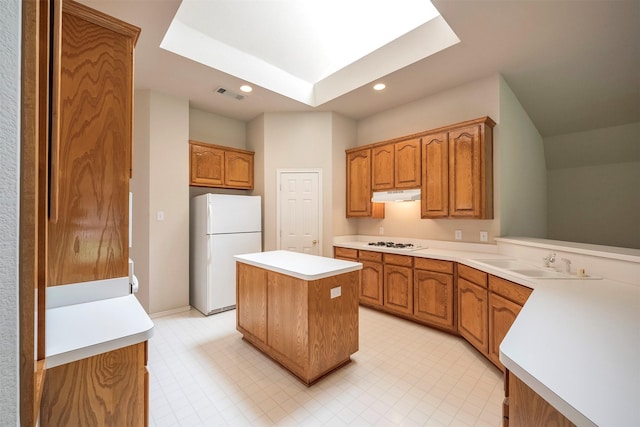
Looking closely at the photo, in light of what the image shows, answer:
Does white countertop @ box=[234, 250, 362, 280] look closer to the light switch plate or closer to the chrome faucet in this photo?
the light switch plate

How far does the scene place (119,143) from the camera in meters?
1.49

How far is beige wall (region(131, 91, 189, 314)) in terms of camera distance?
335 centimetres

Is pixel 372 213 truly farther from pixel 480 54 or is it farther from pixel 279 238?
pixel 480 54

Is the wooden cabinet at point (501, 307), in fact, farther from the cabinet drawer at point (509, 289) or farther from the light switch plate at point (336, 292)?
the light switch plate at point (336, 292)

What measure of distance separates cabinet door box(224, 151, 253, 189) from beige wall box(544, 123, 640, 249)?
4595 mm

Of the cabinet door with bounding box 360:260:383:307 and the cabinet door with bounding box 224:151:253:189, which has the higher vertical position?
the cabinet door with bounding box 224:151:253:189

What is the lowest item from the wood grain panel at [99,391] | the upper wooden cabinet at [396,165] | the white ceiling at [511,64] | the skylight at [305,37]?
the wood grain panel at [99,391]

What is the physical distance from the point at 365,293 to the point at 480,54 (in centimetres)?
306

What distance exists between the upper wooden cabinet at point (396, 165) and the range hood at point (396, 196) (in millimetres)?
60

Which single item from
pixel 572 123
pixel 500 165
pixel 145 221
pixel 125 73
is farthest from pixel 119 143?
pixel 572 123

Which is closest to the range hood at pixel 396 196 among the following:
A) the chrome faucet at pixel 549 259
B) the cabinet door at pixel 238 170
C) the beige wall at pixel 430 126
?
the beige wall at pixel 430 126

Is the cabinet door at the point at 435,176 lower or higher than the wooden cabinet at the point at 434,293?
higher

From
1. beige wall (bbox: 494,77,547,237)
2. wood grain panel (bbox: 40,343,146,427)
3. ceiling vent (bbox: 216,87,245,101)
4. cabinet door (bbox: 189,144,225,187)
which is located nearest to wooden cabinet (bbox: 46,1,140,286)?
wood grain panel (bbox: 40,343,146,427)

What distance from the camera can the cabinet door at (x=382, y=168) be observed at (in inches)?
147
